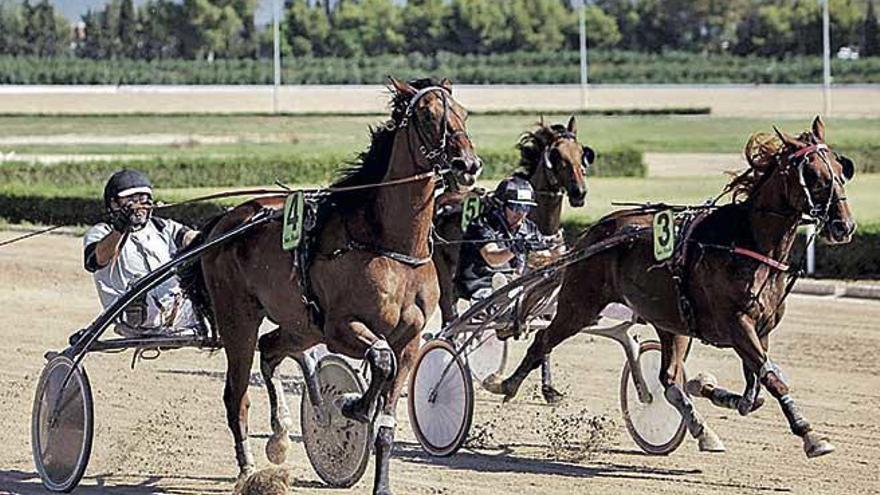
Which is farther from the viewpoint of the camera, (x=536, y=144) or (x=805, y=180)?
(x=536, y=144)

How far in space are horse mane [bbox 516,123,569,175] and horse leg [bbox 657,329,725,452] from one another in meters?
2.33

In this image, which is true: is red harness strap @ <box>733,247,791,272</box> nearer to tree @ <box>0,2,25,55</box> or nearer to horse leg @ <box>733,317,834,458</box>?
horse leg @ <box>733,317,834,458</box>

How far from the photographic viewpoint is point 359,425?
633 cm

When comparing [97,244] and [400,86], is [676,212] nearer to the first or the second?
[400,86]

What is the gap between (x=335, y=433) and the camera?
21.3 feet

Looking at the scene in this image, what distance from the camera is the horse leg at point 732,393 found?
6621 millimetres

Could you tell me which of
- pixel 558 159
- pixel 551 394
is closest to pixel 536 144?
pixel 558 159

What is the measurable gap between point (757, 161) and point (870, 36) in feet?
260

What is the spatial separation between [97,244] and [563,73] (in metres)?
65.4

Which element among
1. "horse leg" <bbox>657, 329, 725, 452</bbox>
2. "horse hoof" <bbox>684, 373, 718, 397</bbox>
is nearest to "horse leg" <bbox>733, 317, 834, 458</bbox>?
"horse hoof" <bbox>684, 373, 718, 397</bbox>

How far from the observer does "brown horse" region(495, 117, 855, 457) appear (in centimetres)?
647

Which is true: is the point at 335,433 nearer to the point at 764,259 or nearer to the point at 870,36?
the point at 764,259

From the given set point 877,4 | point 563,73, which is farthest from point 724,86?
point 877,4

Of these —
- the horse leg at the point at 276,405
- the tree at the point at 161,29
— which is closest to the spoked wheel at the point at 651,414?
the horse leg at the point at 276,405
